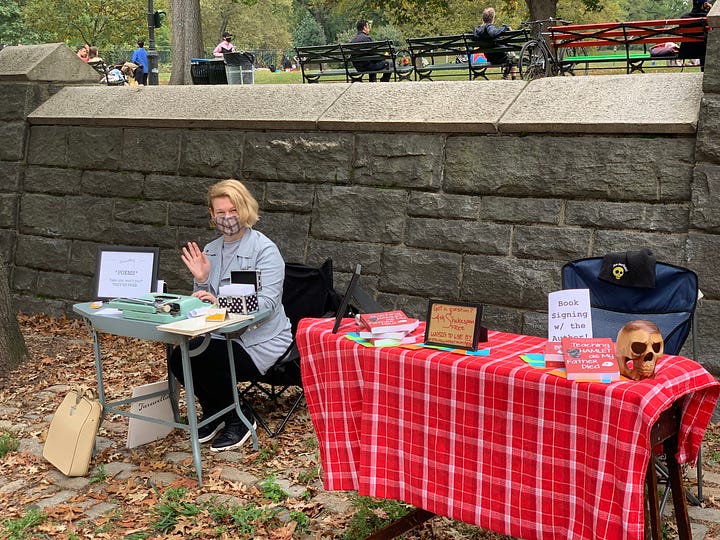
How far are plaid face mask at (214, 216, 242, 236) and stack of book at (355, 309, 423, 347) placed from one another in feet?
5.05

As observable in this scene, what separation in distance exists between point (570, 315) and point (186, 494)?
206 centimetres

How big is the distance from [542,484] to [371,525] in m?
1.02

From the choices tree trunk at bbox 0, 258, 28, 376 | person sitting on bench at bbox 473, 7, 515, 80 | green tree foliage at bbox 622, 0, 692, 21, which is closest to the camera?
tree trunk at bbox 0, 258, 28, 376

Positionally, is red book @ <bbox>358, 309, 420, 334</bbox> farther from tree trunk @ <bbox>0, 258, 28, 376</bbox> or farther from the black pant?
tree trunk @ <bbox>0, 258, 28, 376</bbox>

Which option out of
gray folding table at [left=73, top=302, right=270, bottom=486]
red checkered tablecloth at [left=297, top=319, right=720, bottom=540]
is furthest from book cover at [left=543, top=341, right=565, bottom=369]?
gray folding table at [left=73, top=302, right=270, bottom=486]

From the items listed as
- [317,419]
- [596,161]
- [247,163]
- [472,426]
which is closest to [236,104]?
[247,163]

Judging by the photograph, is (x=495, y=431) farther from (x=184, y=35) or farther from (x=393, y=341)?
(x=184, y=35)

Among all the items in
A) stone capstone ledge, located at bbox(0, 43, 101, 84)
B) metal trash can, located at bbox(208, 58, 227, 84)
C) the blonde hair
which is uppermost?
metal trash can, located at bbox(208, 58, 227, 84)

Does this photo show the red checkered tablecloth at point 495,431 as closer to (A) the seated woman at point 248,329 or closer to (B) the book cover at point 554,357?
(B) the book cover at point 554,357

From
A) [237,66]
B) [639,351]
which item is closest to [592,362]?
[639,351]

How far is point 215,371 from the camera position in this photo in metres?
4.89

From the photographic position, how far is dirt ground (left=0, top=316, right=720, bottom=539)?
12.8 feet

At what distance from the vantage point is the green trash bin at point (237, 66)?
40.5 feet

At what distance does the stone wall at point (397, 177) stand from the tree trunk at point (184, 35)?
8731mm
